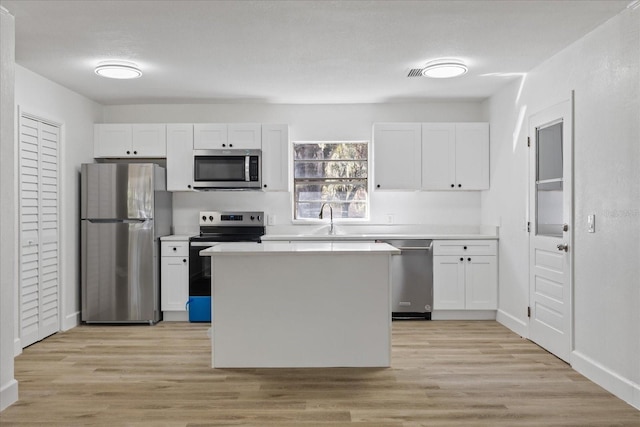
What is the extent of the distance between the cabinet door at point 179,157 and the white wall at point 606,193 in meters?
3.63

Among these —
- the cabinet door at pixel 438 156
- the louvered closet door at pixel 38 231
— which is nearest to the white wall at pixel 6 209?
the louvered closet door at pixel 38 231

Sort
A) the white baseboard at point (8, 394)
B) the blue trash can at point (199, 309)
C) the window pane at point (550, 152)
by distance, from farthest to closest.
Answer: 1. the blue trash can at point (199, 309)
2. the window pane at point (550, 152)
3. the white baseboard at point (8, 394)

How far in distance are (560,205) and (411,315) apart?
2055mm

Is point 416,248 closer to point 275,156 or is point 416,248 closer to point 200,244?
point 275,156

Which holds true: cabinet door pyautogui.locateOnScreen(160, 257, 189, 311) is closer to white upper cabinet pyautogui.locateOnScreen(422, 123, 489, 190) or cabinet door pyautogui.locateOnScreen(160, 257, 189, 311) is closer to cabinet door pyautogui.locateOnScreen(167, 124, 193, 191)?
cabinet door pyautogui.locateOnScreen(167, 124, 193, 191)

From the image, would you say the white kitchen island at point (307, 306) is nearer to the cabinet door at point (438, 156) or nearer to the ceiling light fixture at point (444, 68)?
the ceiling light fixture at point (444, 68)

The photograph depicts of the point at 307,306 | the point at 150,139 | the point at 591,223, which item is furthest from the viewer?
the point at 150,139

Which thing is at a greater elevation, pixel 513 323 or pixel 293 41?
pixel 293 41

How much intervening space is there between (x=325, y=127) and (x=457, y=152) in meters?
1.56

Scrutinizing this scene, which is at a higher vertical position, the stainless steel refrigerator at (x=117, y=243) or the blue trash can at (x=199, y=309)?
the stainless steel refrigerator at (x=117, y=243)

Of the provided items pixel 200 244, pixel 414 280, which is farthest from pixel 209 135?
pixel 414 280

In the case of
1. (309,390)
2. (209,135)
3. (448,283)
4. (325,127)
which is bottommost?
(309,390)

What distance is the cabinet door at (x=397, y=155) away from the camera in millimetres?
5262

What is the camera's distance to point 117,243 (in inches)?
192
